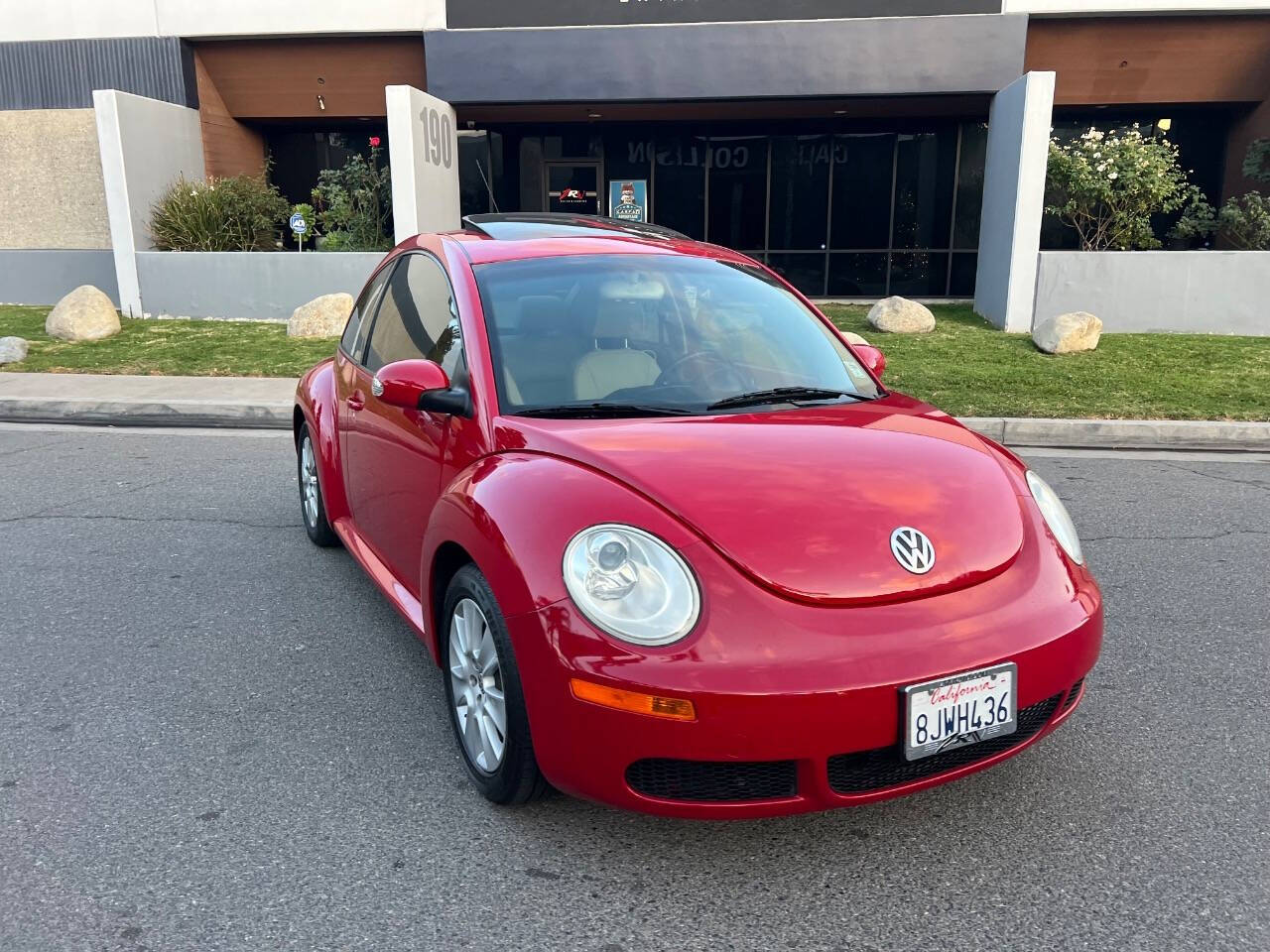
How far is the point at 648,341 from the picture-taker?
347 cm

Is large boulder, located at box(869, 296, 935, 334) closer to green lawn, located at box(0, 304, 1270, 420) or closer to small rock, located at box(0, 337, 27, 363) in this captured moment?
green lawn, located at box(0, 304, 1270, 420)

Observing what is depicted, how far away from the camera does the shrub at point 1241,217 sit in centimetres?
1433

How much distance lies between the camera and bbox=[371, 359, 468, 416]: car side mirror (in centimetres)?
313

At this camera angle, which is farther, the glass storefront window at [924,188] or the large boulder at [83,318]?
the glass storefront window at [924,188]

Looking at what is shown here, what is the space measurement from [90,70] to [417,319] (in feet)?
52.5

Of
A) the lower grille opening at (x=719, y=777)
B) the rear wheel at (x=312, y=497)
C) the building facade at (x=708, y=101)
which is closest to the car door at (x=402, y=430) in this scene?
the rear wheel at (x=312, y=497)

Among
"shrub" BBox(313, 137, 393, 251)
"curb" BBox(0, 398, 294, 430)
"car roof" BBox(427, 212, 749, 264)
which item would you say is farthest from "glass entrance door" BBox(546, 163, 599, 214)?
"car roof" BBox(427, 212, 749, 264)

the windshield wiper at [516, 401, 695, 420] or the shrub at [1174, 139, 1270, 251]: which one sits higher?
the shrub at [1174, 139, 1270, 251]

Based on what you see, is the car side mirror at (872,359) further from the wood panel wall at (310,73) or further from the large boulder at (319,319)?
the wood panel wall at (310,73)

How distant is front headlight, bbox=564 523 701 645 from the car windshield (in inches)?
28.5

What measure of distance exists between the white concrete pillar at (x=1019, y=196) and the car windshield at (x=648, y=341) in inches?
389

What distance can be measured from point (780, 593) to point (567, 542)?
538 millimetres

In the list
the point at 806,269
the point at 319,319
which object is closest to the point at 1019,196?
the point at 806,269

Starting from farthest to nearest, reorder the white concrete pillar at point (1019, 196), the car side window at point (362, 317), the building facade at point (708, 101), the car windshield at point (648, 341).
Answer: the building facade at point (708, 101)
the white concrete pillar at point (1019, 196)
the car side window at point (362, 317)
the car windshield at point (648, 341)
